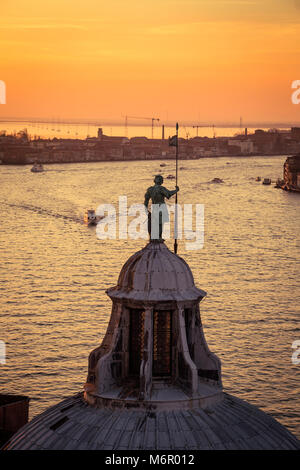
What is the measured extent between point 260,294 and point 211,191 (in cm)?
5801

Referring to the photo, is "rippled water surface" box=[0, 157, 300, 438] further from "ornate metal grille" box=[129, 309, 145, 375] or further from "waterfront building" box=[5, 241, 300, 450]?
"ornate metal grille" box=[129, 309, 145, 375]

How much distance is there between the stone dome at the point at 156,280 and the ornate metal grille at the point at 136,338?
216mm

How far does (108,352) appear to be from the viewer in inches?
339

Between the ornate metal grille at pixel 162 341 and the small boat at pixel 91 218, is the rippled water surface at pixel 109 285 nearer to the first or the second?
the small boat at pixel 91 218

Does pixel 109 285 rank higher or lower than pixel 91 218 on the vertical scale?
lower

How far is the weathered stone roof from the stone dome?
998 mm

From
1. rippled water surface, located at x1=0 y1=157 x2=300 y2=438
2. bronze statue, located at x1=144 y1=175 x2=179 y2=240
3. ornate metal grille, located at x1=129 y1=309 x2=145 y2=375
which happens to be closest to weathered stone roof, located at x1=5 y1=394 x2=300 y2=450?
ornate metal grille, located at x1=129 y1=309 x2=145 y2=375

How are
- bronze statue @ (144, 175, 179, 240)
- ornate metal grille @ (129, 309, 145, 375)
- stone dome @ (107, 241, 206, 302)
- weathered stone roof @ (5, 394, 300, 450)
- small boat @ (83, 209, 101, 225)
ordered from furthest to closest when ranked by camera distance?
small boat @ (83, 209, 101, 225) → bronze statue @ (144, 175, 179, 240) → ornate metal grille @ (129, 309, 145, 375) → stone dome @ (107, 241, 206, 302) → weathered stone roof @ (5, 394, 300, 450)

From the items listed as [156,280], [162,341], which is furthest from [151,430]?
[156,280]

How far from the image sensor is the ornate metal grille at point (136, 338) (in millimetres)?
8562

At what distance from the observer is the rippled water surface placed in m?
38.4

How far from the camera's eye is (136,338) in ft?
28.1

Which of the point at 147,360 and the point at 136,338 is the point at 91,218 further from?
the point at 147,360

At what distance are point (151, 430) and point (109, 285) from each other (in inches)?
1909
